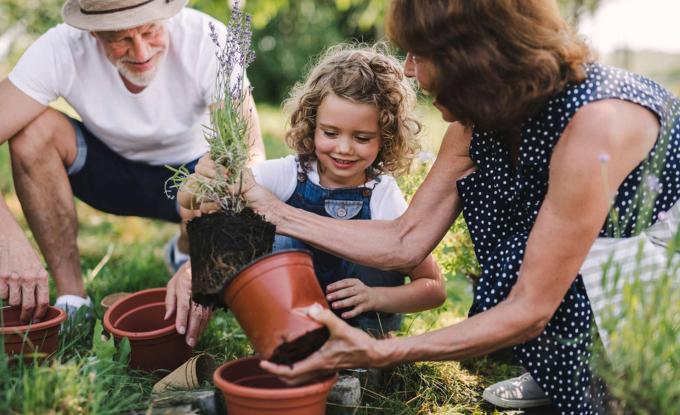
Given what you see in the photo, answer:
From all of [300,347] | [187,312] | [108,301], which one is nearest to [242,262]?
[300,347]

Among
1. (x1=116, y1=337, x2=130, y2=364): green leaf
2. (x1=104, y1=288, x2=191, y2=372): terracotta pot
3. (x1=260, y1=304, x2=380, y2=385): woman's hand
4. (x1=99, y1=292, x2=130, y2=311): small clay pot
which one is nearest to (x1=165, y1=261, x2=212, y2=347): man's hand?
(x1=104, y1=288, x2=191, y2=372): terracotta pot

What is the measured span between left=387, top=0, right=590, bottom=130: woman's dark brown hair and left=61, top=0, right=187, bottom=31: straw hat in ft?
4.26

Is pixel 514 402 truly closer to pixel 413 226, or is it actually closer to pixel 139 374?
pixel 413 226

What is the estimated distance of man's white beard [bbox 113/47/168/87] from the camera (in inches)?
120

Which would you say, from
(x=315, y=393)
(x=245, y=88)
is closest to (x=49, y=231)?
(x=245, y=88)

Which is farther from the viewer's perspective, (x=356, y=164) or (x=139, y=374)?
(x=356, y=164)

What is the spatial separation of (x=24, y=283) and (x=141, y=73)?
1121 mm

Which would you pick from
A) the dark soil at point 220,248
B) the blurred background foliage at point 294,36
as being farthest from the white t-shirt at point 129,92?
the blurred background foliage at point 294,36

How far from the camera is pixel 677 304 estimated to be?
1.72 metres

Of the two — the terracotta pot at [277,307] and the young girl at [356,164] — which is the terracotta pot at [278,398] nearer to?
the terracotta pot at [277,307]

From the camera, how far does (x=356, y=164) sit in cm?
267

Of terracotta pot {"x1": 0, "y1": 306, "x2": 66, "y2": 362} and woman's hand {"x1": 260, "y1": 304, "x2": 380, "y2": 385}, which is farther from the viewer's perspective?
terracotta pot {"x1": 0, "y1": 306, "x2": 66, "y2": 362}

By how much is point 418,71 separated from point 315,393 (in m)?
1.03

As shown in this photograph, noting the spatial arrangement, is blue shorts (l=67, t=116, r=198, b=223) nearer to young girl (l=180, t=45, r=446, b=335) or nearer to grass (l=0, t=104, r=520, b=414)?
grass (l=0, t=104, r=520, b=414)
